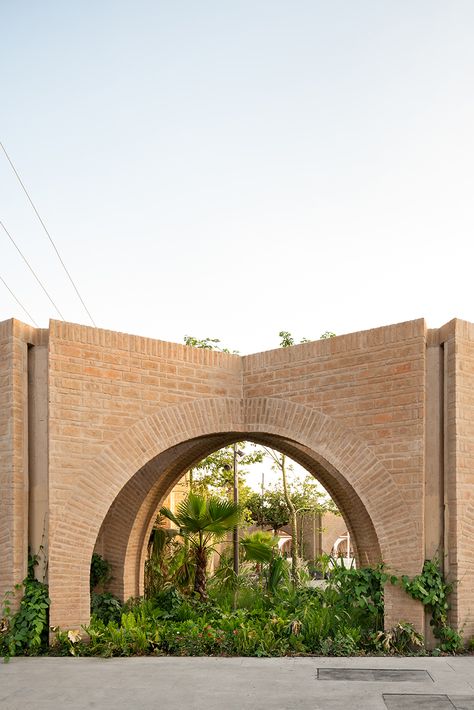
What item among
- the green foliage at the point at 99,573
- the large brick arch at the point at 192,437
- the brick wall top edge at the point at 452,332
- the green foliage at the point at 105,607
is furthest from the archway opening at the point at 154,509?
the brick wall top edge at the point at 452,332

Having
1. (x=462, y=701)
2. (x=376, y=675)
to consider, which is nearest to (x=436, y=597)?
(x=376, y=675)

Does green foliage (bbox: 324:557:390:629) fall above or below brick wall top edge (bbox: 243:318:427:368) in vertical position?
below

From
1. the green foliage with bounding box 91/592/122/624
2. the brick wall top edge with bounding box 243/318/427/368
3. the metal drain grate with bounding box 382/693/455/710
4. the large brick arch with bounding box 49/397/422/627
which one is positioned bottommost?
the green foliage with bounding box 91/592/122/624

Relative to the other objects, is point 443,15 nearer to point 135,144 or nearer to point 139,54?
Answer: point 139,54

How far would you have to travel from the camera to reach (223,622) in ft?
32.4

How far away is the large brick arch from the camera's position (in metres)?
9.24

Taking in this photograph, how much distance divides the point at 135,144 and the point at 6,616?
7.08 meters

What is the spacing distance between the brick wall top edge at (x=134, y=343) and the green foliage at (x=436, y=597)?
3.84 meters

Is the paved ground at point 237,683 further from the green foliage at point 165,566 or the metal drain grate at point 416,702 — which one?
the green foliage at point 165,566

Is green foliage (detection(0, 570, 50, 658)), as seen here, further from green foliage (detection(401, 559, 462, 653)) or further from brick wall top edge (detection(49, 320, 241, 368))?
green foliage (detection(401, 559, 462, 653))

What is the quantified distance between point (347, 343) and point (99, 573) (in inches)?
236

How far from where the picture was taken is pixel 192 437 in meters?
10.5

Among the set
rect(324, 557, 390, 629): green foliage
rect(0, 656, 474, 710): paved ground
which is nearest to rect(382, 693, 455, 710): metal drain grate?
rect(0, 656, 474, 710): paved ground

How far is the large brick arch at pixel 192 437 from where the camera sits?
924 centimetres
